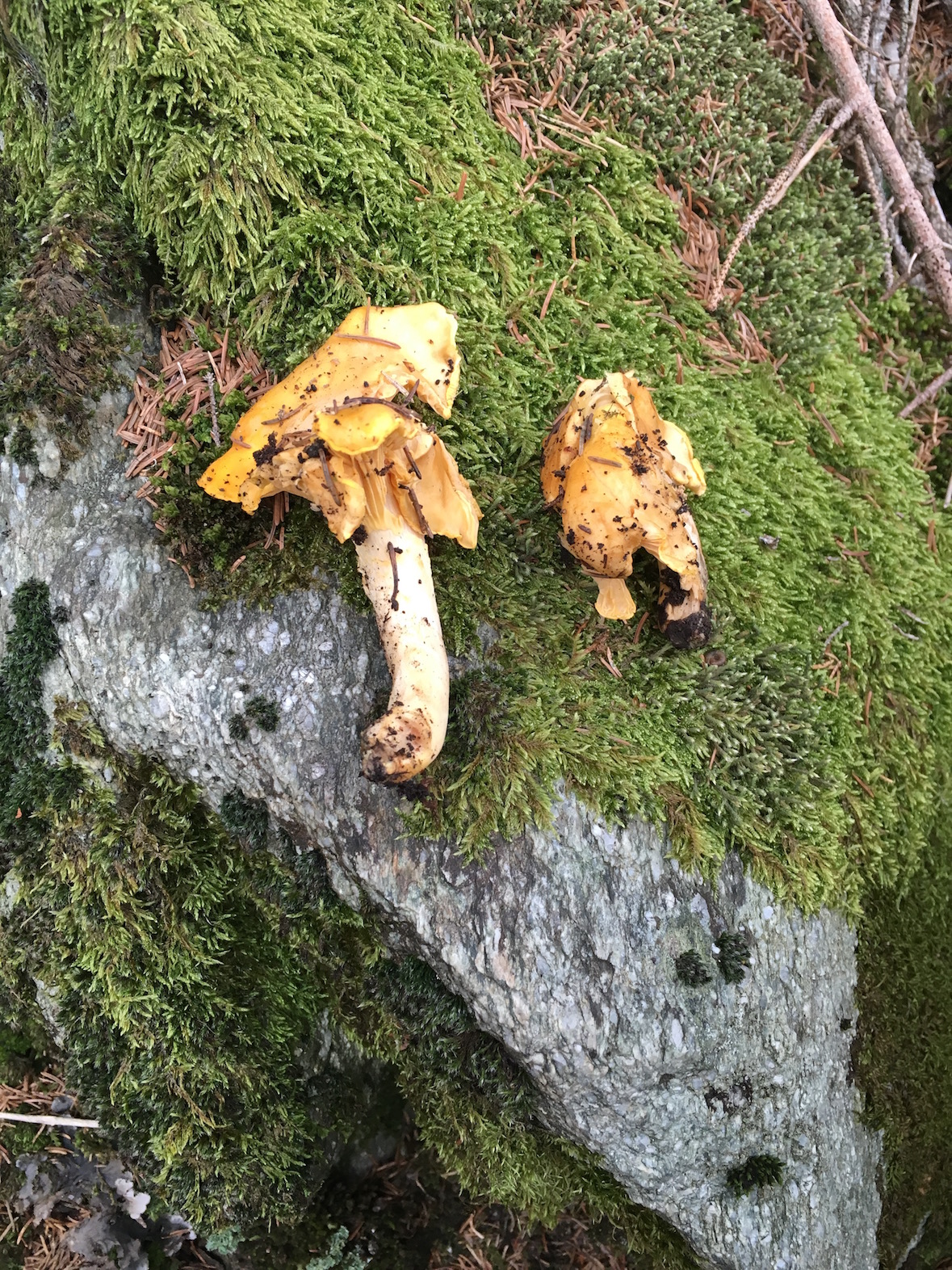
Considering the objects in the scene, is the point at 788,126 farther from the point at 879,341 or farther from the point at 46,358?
the point at 46,358

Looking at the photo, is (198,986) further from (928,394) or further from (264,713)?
(928,394)

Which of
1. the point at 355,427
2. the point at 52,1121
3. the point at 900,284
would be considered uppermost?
the point at 900,284

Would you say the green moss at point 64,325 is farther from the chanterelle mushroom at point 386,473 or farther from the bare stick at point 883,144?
the bare stick at point 883,144

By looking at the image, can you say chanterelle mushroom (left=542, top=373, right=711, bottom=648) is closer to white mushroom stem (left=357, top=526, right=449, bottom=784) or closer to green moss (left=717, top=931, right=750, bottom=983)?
white mushroom stem (left=357, top=526, right=449, bottom=784)

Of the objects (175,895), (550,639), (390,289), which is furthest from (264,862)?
(390,289)

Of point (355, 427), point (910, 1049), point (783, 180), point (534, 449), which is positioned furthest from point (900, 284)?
point (910, 1049)

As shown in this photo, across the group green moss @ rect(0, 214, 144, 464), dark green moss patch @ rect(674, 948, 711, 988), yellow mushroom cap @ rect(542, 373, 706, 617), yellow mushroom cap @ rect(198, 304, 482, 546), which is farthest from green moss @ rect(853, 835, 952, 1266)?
green moss @ rect(0, 214, 144, 464)
